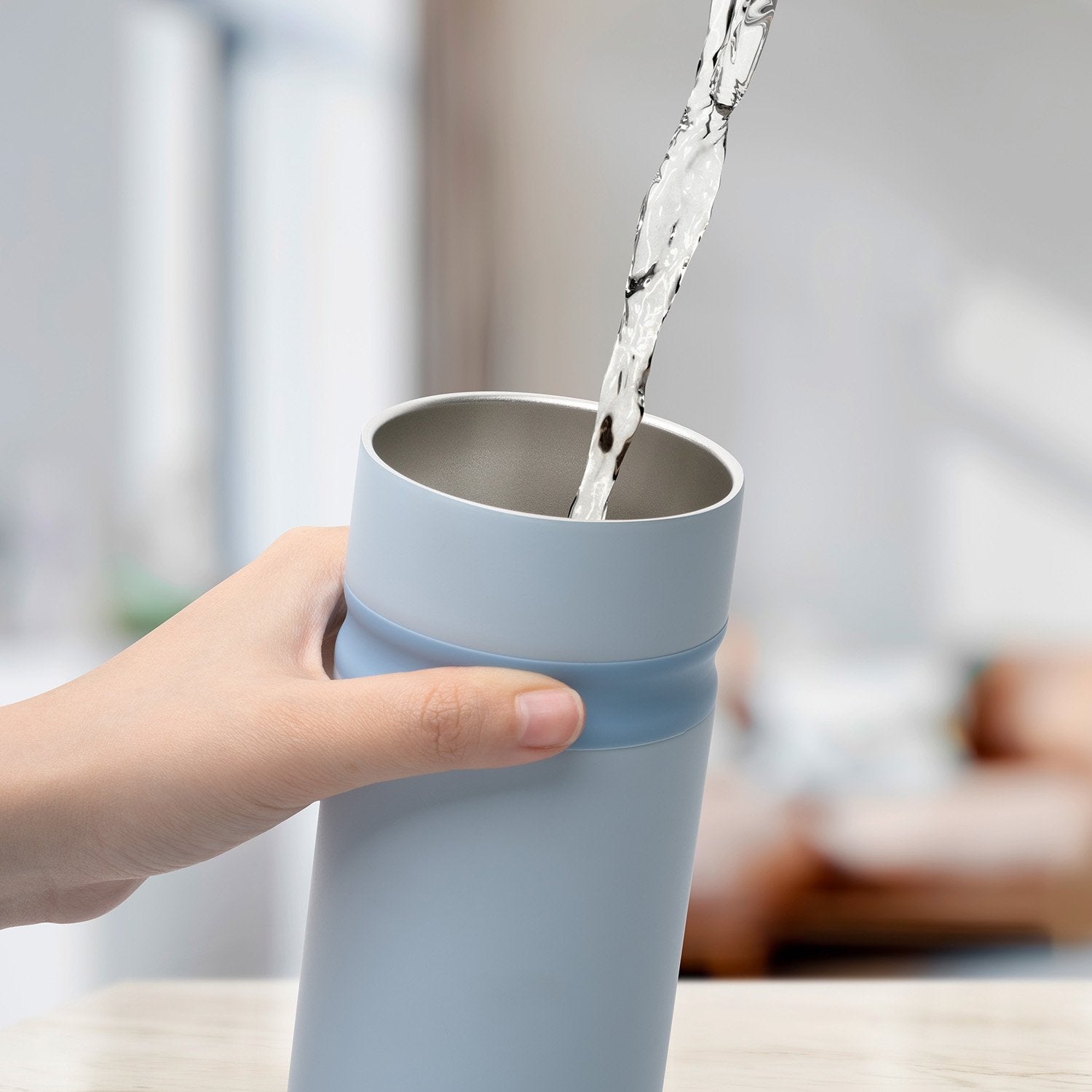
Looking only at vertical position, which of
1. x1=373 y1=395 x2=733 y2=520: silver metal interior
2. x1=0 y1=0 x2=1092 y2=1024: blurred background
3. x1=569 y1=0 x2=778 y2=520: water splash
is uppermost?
x1=569 y1=0 x2=778 y2=520: water splash

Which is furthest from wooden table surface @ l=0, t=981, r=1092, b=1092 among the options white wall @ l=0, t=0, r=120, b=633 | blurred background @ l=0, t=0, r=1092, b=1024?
white wall @ l=0, t=0, r=120, b=633

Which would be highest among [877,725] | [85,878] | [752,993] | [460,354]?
[85,878]

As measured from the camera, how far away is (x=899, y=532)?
3395mm

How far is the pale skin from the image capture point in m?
0.42

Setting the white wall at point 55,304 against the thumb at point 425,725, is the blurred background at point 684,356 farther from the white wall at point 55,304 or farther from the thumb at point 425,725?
the thumb at point 425,725

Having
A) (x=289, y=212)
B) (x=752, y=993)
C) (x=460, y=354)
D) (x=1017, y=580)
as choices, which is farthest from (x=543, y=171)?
(x=752, y=993)

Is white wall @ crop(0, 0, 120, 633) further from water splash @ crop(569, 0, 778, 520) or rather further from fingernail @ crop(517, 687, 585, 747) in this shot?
fingernail @ crop(517, 687, 585, 747)

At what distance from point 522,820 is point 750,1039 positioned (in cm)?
32

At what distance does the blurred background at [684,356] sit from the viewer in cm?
233

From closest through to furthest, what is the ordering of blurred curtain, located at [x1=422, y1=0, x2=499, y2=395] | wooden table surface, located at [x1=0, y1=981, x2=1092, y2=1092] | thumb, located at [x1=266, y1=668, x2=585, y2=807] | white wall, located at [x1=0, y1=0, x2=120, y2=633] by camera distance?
thumb, located at [x1=266, y1=668, x2=585, y2=807] → wooden table surface, located at [x1=0, y1=981, x2=1092, y2=1092] → white wall, located at [x1=0, y1=0, x2=120, y2=633] → blurred curtain, located at [x1=422, y1=0, x2=499, y2=395]

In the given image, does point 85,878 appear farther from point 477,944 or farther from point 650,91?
point 650,91

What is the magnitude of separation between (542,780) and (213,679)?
164 mm

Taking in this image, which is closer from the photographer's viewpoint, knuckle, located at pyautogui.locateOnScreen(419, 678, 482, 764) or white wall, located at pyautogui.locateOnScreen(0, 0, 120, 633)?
knuckle, located at pyautogui.locateOnScreen(419, 678, 482, 764)

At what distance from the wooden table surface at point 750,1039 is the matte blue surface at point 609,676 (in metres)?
0.29
